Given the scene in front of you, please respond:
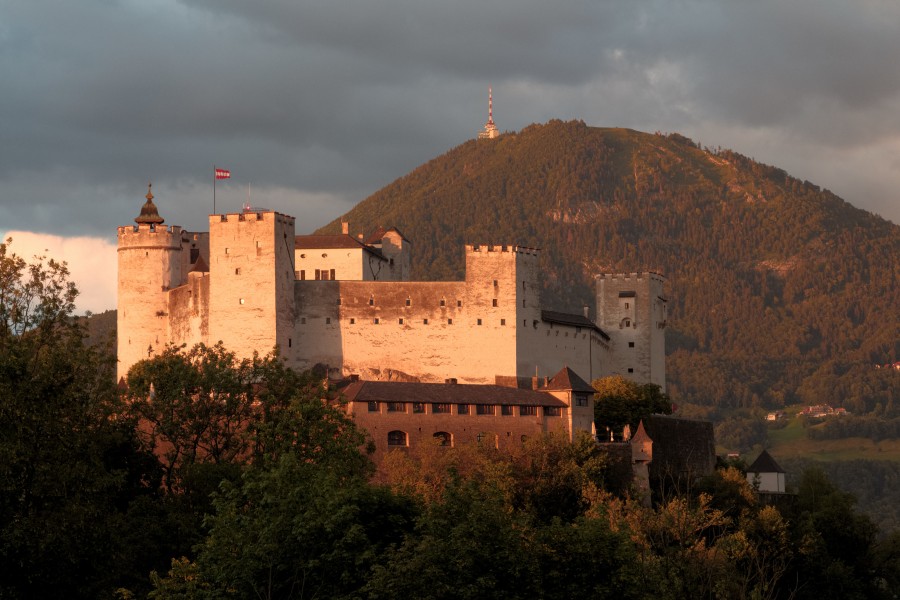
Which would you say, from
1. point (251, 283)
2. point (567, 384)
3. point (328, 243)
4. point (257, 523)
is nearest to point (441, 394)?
point (567, 384)

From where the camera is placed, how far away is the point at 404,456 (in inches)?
3243

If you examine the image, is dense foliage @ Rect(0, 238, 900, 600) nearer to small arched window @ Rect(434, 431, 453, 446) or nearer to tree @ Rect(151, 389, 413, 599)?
tree @ Rect(151, 389, 413, 599)

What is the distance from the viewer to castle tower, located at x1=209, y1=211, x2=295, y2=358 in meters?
95.8

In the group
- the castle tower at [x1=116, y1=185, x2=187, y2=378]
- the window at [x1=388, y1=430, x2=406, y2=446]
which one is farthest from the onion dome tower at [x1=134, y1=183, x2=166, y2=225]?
the window at [x1=388, y1=430, x2=406, y2=446]

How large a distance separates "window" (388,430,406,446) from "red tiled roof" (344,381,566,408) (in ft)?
5.99

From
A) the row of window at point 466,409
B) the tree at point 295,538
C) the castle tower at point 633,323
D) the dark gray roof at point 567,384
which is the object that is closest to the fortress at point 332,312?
the dark gray roof at point 567,384

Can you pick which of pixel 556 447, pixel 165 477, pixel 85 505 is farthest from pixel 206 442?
pixel 85 505

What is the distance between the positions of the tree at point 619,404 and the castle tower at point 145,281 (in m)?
28.0

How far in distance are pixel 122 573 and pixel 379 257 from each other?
53.7 m

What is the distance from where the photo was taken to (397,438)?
84688mm

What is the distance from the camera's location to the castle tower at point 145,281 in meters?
101

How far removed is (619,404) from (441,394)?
1357 cm

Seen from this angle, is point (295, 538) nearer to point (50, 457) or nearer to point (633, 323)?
point (50, 457)

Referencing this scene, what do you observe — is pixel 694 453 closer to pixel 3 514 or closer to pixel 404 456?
pixel 404 456
